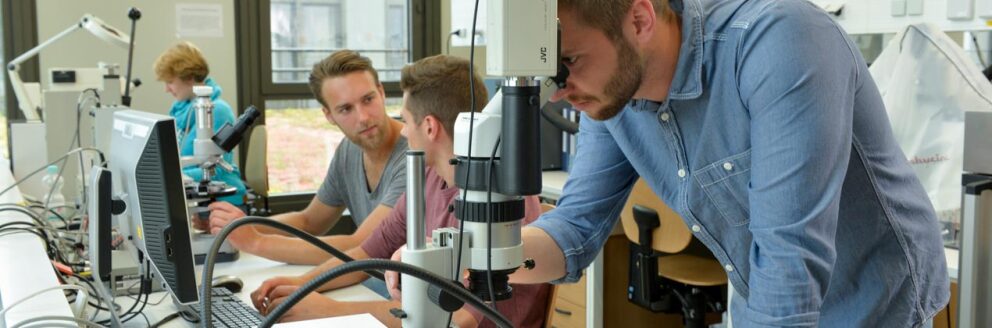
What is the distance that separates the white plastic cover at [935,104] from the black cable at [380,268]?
186cm

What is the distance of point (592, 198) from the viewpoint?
1351 mm

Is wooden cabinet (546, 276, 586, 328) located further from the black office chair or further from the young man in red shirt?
the young man in red shirt

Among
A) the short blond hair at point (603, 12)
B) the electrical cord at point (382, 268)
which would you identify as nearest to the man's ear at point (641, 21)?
the short blond hair at point (603, 12)

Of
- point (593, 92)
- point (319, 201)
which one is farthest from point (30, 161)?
point (593, 92)

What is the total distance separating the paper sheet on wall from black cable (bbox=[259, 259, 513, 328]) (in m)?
4.43

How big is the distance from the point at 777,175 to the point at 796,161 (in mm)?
26

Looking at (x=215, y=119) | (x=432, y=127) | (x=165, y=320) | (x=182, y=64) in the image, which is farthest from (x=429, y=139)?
Result: (x=182, y=64)

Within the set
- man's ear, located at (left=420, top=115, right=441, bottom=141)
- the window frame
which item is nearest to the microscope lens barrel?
man's ear, located at (left=420, top=115, right=441, bottom=141)

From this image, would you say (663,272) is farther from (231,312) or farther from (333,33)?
(333,33)

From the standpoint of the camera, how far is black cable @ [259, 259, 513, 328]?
2.61ft

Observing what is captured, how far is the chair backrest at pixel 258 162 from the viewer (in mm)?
4547

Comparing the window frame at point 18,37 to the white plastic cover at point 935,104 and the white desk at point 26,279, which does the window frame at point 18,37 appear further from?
the white plastic cover at point 935,104

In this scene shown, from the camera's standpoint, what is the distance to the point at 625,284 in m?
3.37

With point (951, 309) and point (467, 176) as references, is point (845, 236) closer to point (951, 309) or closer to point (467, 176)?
point (467, 176)
